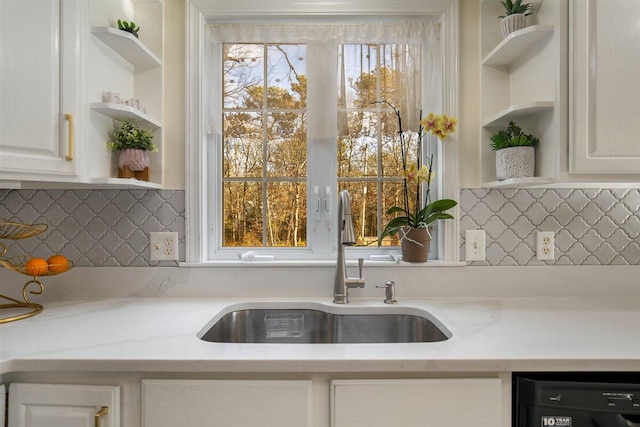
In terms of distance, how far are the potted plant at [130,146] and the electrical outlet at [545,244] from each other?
5.42 ft

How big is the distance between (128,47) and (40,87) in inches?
14.3

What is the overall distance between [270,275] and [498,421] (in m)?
0.95

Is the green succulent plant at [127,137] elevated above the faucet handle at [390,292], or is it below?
above

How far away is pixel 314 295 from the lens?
1515 millimetres

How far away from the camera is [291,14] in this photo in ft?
5.05

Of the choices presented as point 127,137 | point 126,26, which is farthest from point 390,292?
point 126,26

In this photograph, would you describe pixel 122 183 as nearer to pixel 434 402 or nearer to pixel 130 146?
pixel 130 146

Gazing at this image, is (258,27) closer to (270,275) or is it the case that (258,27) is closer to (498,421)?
(270,275)

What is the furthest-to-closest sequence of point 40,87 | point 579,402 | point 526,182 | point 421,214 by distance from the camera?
point 421,214 → point 526,182 → point 40,87 → point 579,402

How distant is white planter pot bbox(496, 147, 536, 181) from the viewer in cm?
129

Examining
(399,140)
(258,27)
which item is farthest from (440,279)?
(258,27)

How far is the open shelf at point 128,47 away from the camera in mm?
1240

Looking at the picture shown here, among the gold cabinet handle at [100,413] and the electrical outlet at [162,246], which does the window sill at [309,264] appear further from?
the gold cabinet handle at [100,413]

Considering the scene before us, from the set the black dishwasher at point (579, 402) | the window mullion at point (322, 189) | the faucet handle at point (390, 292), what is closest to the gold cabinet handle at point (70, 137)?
the window mullion at point (322, 189)
